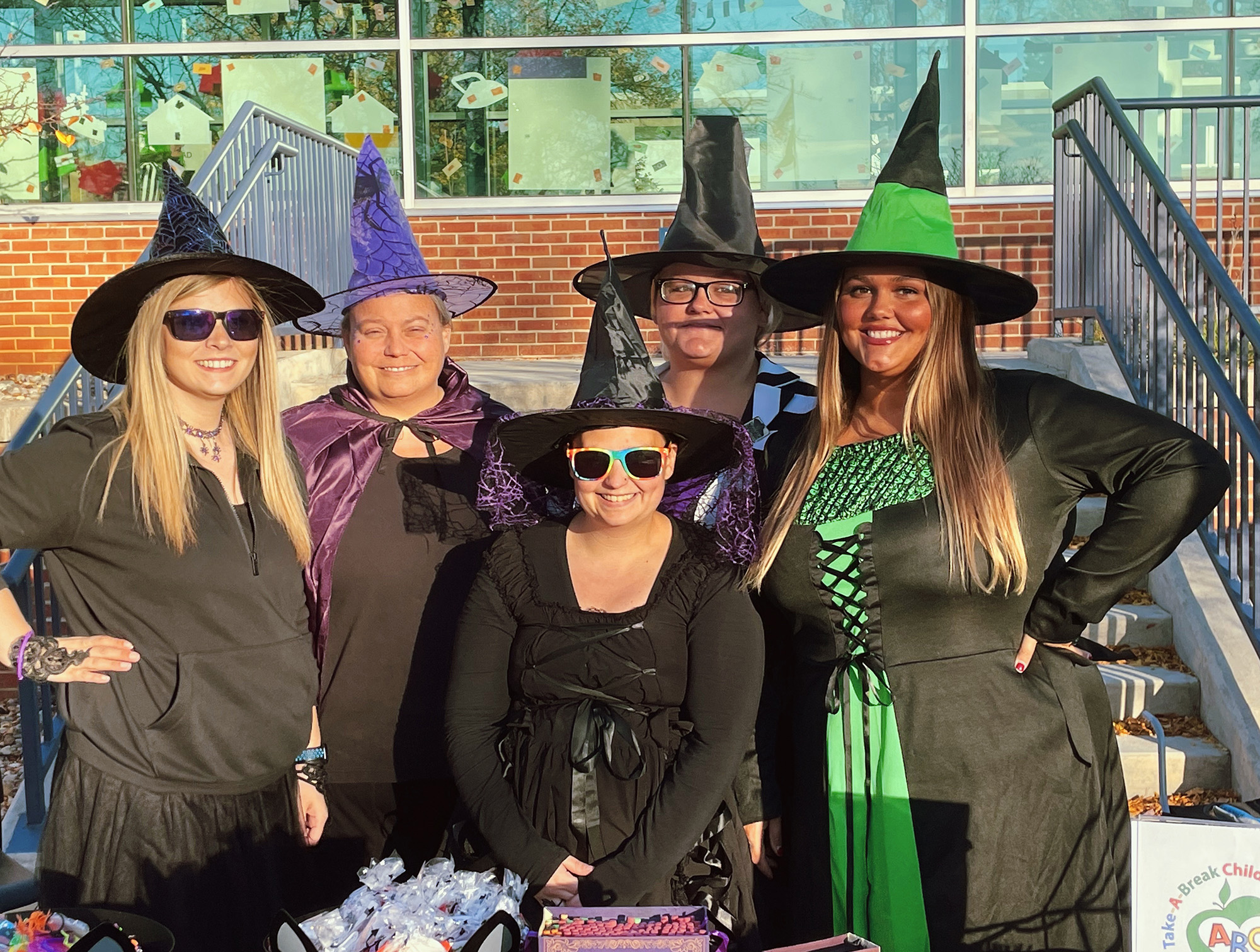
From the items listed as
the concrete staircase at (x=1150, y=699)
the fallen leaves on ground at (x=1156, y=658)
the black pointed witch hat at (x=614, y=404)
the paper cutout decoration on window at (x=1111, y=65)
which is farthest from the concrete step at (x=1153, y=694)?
the paper cutout decoration on window at (x=1111, y=65)

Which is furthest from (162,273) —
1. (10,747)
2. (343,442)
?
(10,747)

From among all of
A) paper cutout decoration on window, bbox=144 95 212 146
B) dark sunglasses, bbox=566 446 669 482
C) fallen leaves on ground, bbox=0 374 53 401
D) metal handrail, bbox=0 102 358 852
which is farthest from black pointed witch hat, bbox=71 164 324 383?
paper cutout decoration on window, bbox=144 95 212 146

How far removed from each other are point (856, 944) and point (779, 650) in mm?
1118

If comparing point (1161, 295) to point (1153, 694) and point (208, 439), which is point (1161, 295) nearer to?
point (1153, 694)

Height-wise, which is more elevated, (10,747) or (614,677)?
(614,677)

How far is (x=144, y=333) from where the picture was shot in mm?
2643

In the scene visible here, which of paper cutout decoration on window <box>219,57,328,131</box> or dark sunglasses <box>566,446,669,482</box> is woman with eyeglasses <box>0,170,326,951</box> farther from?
paper cutout decoration on window <box>219,57,328,131</box>

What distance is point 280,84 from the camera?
29.9ft

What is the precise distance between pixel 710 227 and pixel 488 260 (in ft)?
18.8

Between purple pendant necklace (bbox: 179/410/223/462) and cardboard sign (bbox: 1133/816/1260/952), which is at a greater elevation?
purple pendant necklace (bbox: 179/410/223/462)

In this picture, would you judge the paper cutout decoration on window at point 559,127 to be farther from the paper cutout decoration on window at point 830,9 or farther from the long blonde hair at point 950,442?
the long blonde hair at point 950,442

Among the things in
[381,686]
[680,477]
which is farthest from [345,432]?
[680,477]

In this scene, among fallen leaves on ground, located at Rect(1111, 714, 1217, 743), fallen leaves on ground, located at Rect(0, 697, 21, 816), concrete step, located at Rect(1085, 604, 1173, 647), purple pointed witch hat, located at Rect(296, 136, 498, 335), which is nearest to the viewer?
purple pointed witch hat, located at Rect(296, 136, 498, 335)

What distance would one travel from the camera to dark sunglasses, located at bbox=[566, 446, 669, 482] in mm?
2578
